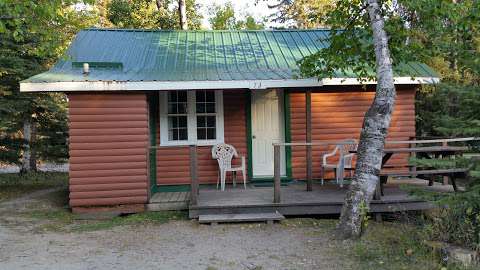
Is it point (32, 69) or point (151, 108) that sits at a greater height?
point (32, 69)

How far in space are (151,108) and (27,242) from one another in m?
3.90

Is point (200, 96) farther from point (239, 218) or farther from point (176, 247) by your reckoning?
point (176, 247)

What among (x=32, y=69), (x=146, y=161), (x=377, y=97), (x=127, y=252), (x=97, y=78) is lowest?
(x=127, y=252)

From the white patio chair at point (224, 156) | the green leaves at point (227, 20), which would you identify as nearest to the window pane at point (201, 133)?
the white patio chair at point (224, 156)

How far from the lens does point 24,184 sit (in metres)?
13.3

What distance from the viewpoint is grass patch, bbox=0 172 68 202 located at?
1130cm

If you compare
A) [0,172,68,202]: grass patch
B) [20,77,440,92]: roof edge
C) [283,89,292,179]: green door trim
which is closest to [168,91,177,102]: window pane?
[20,77,440,92]: roof edge

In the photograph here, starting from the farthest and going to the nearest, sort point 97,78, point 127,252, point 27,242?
point 97,78
point 27,242
point 127,252

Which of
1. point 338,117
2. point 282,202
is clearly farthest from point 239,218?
point 338,117

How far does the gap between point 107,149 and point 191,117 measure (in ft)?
6.80

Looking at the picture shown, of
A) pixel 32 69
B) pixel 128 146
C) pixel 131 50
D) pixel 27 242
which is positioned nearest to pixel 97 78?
pixel 128 146

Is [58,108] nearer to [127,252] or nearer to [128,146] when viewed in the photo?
[128,146]

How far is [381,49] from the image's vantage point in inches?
239

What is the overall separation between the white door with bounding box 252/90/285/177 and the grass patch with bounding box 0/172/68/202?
19.2 feet
